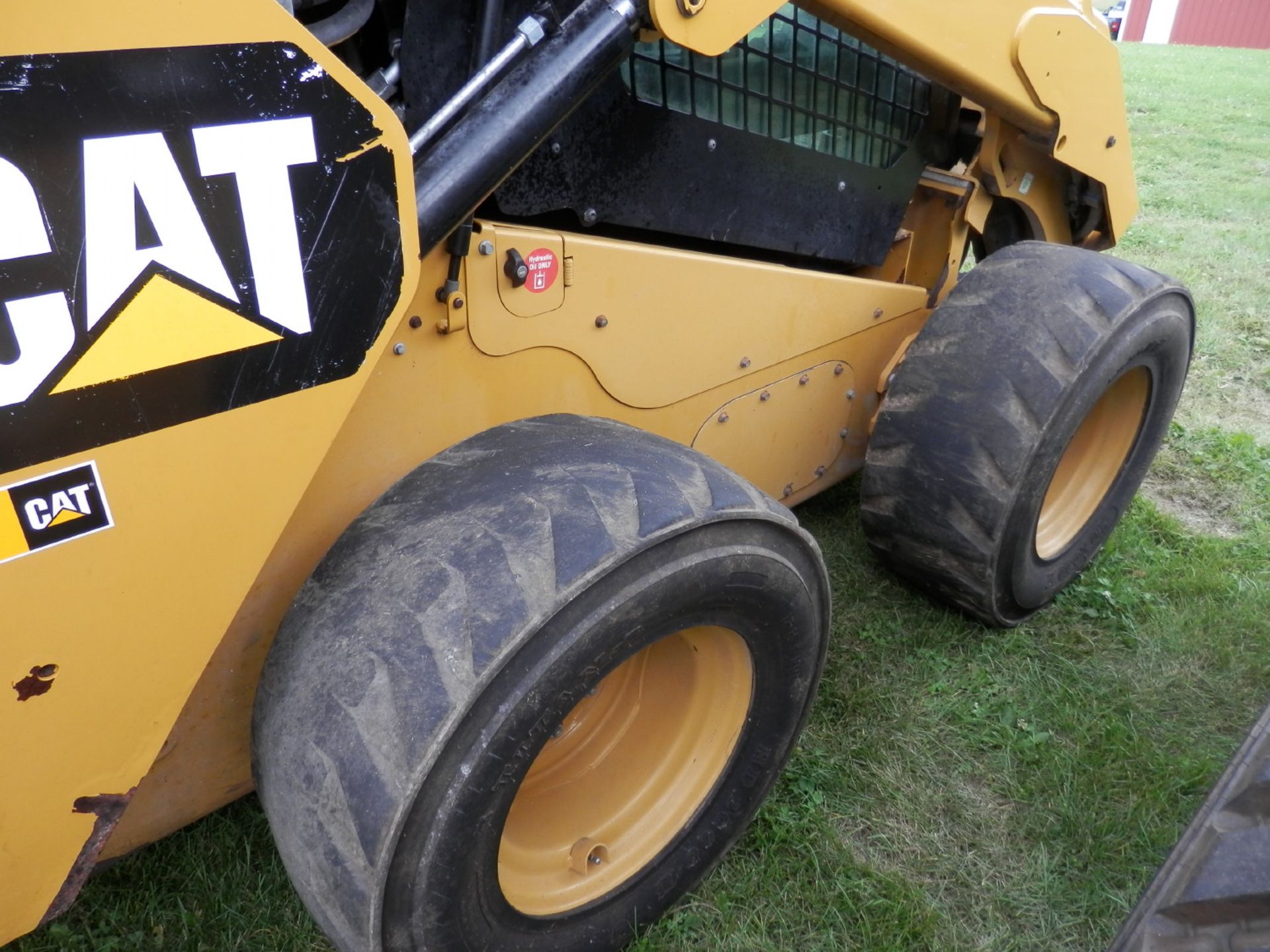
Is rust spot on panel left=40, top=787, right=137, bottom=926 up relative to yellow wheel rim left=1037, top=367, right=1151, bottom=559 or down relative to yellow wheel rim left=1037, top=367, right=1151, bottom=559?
up

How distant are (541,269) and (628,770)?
0.91 meters

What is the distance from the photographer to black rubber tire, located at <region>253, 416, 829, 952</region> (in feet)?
4.19

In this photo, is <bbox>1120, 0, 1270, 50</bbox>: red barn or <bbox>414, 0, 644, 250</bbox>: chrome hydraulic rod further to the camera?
<bbox>1120, 0, 1270, 50</bbox>: red barn

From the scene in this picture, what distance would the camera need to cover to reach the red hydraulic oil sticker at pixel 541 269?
5.39 feet

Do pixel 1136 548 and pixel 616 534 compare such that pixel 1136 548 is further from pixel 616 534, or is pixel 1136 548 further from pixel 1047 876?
pixel 616 534

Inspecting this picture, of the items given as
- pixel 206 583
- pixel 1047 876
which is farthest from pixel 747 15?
pixel 1047 876

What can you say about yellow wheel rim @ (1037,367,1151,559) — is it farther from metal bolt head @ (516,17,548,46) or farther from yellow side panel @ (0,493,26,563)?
yellow side panel @ (0,493,26,563)

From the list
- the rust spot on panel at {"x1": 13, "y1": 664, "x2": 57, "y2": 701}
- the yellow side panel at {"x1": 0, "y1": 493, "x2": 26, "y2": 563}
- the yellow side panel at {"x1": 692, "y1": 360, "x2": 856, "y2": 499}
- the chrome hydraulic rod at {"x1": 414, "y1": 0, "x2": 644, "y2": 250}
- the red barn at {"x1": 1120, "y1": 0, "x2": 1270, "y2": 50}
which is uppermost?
the chrome hydraulic rod at {"x1": 414, "y1": 0, "x2": 644, "y2": 250}

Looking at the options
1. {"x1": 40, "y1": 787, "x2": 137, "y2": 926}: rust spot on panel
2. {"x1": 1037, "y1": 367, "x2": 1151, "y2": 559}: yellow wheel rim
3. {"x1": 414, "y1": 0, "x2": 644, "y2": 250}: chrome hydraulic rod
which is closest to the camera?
{"x1": 40, "y1": 787, "x2": 137, "y2": 926}: rust spot on panel

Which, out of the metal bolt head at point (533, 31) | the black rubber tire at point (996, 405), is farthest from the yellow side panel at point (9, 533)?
the black rubber tire at point (996, 405)

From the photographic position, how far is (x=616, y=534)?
1.38 m

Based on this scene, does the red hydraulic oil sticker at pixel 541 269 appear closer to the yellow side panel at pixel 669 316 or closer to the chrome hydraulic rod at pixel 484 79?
the yellow side panel at pixel 669 316

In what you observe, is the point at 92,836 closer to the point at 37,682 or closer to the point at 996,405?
the point at 37,682

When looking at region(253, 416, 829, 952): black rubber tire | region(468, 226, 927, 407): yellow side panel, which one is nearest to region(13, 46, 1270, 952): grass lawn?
region(253, 416, 829, 952): black rubber tire
